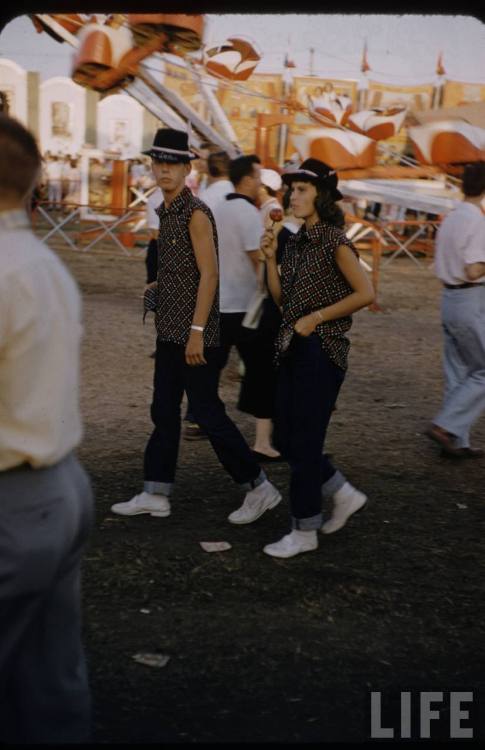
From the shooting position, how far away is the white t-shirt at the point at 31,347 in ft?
6.64

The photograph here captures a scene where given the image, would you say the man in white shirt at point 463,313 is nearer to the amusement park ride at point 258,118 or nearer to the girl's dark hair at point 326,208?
the girl's dark hair at point 326,208

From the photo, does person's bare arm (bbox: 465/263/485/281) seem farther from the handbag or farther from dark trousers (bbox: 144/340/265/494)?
dark trousers (bbox: 144/340/265/494)

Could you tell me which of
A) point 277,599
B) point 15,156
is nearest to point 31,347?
point 15,156

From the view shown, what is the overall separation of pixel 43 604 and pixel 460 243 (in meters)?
4.48

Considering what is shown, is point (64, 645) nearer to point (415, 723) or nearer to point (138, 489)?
point (415, 723)

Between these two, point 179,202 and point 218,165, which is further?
point 218,165

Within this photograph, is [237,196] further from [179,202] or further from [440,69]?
[440,69]

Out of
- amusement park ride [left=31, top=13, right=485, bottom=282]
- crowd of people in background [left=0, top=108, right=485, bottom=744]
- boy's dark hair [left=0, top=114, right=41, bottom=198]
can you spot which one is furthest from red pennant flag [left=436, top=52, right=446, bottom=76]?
→ boy's dark hair [left=0, top=114, right=41, bottom=198]

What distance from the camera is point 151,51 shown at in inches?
531

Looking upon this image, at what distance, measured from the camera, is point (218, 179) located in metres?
6.71

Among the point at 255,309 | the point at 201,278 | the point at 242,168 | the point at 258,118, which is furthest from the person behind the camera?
the point at 258,118

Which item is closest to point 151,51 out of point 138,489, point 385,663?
point 138,489

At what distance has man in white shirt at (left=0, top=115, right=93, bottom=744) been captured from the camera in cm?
206

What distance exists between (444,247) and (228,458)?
2479 mm
